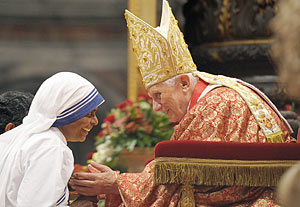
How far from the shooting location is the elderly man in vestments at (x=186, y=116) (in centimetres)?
313

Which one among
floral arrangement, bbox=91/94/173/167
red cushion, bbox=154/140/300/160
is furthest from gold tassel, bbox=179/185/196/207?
floral arrangement, bbox=91/94/173/167

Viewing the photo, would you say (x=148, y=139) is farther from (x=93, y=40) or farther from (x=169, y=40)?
(x=93, y=40)

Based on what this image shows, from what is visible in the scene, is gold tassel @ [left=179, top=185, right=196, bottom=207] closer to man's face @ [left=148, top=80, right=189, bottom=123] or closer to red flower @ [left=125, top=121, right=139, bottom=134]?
man's face @ [left=148, top=80, right=189, bottom=123]

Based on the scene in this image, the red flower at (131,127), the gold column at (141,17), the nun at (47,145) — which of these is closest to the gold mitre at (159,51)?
the nun at (47,145)

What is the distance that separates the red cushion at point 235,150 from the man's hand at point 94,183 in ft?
1.50

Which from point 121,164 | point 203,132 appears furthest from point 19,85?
point 203,132

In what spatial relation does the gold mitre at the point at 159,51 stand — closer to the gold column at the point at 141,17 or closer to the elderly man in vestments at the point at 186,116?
the elderly man in vestments at the point at 186,116

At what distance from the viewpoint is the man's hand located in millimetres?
3232

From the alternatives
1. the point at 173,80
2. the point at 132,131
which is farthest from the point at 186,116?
the point at 132,131

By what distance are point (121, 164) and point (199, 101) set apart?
6.69ft

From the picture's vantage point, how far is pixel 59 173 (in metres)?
2.77

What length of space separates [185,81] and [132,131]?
1.83m

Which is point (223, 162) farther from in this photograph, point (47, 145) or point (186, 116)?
point (47, 145)

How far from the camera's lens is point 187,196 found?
10.1 ft
